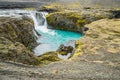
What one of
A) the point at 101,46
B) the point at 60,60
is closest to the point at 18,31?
the point at 60,60

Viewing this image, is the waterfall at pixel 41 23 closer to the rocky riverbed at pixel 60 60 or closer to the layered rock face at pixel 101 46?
the rocky riverbed at pixel 60 60

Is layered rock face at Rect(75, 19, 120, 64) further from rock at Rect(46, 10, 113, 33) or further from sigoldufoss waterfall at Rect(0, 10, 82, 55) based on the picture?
rock at Rect(46, 10, 113, 33)

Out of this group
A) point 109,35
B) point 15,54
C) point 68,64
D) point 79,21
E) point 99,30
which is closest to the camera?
point 68,64

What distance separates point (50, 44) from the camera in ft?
186

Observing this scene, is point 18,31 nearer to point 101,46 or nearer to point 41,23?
point 101,46

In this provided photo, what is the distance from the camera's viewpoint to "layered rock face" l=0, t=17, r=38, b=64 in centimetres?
3134

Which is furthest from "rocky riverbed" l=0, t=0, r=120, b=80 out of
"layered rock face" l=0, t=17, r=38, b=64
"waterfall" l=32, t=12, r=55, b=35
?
"waterfall" l=32, t=12, r=55, b=35

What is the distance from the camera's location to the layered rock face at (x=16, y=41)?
3134 centimetres

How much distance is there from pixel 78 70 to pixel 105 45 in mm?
13720

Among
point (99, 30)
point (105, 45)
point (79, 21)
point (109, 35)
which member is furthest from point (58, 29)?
point (105, 45)

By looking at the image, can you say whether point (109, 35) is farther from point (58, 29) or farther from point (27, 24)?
point (58, 29)

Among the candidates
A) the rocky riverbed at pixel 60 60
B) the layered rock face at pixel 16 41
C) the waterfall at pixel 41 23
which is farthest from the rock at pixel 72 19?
the layered rock face at pixel 16 41

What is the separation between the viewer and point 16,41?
151 feet

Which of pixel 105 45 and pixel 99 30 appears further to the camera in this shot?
pixel 99 30
